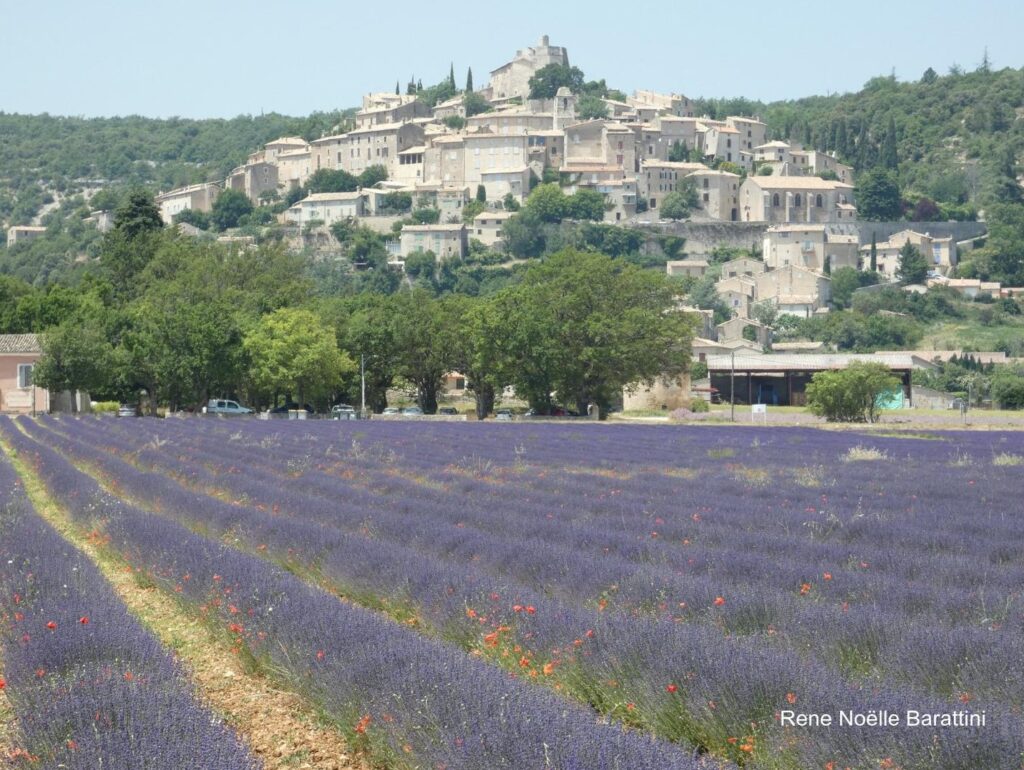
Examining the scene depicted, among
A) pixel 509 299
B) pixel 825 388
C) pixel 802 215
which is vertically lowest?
pixel 825 388

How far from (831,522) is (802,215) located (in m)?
162

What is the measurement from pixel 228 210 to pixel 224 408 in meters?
127

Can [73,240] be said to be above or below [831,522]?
above

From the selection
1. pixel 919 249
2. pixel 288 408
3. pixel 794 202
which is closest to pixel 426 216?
pixel 794 202

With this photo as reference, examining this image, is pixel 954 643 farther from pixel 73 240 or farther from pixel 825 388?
pixel 73 240

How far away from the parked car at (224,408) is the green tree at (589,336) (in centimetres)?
1195

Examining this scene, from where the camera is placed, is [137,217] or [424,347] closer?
[424,347]

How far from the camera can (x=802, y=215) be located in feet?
565

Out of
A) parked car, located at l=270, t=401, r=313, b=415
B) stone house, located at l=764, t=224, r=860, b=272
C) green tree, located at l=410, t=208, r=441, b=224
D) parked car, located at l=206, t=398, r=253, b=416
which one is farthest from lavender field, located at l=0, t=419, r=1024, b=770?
green tree, located at l=410, t=208, r=441, b=224

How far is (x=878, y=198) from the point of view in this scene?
7032 inches

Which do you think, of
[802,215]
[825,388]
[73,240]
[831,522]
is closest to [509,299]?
[825,388]

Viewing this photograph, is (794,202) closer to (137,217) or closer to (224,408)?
(137,217)

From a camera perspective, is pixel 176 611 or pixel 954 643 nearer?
pixel 954 643

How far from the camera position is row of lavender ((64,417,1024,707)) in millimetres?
7762
